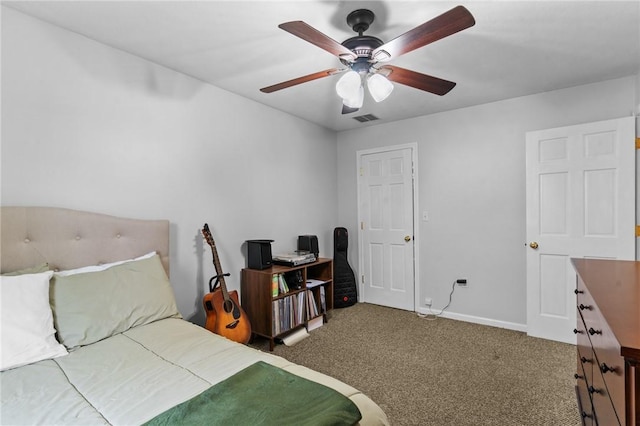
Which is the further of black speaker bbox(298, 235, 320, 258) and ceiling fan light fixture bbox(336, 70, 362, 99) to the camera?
black speaker bbox(298, 235, 320, 258)

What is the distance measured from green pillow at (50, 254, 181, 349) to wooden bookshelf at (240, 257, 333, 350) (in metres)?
0.99

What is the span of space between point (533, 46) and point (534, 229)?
5.57 feet

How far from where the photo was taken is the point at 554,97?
3.05m

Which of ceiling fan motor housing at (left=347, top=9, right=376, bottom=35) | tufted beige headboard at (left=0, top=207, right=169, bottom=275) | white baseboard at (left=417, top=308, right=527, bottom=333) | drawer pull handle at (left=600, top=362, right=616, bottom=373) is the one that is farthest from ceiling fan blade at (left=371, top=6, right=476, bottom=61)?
white baseboard at (left=417, top=308, right=527, bottom=333)

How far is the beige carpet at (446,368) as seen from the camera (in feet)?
6.36

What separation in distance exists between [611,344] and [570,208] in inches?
99.1

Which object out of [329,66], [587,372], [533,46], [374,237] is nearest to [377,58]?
[329,66]

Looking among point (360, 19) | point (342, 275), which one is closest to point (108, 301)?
point (360, 19)

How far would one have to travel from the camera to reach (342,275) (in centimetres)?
404

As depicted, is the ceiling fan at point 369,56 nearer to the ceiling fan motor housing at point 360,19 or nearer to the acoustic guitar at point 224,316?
the ceiling fan motor housing at point 360,19

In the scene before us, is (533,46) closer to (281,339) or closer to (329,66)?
(329,66)

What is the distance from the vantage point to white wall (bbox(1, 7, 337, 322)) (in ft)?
5.99

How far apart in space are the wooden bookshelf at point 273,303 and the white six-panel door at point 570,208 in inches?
88.1

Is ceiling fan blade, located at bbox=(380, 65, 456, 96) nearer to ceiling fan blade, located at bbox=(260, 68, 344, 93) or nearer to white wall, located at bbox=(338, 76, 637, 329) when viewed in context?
ceiling fan blade, located at bbox=(260, 68, 344, 93)
